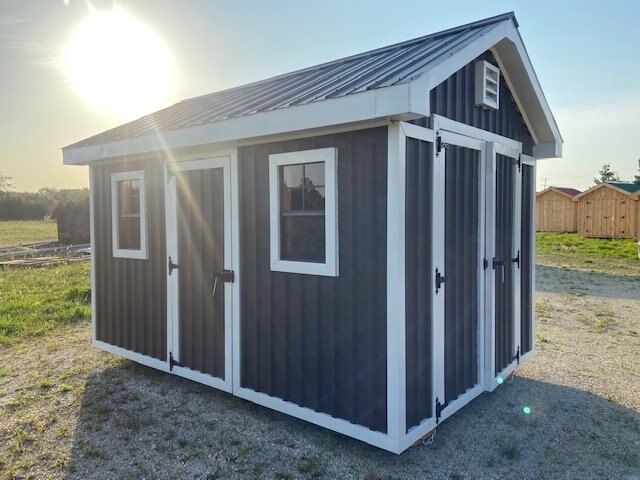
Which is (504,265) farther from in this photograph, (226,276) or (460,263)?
(226,276)

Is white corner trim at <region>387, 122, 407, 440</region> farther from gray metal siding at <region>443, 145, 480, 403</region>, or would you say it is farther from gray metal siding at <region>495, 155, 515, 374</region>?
gray metal siding at <region>495, 155, 515, 374</region>

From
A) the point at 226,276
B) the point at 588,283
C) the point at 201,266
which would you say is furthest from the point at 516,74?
the point at 588,283

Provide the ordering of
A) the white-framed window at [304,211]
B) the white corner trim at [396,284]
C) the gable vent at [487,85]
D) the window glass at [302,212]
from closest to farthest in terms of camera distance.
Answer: the white corner trim at [396,284], the white-framed window at [304,211], the window glass at [302,212], the gable vent at [487,85]

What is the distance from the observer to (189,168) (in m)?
4.06

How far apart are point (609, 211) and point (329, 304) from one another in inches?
926

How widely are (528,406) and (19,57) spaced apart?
903 centimetres

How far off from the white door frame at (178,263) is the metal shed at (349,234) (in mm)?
16

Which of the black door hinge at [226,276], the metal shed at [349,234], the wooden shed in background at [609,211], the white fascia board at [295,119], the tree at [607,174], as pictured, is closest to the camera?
the white fascia board at [295,119]

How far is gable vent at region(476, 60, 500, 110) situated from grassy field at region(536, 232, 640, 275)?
32.9 ft

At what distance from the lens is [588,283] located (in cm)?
1009

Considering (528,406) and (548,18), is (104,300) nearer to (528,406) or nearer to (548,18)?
(528,406)

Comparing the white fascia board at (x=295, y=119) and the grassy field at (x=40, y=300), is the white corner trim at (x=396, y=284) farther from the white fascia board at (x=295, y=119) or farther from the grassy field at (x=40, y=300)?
the grassy field at (x=40, y=300)

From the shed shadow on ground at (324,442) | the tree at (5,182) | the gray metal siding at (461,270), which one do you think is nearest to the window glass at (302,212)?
the gray metal siding at (461,270)

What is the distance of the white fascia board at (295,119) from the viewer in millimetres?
2539
